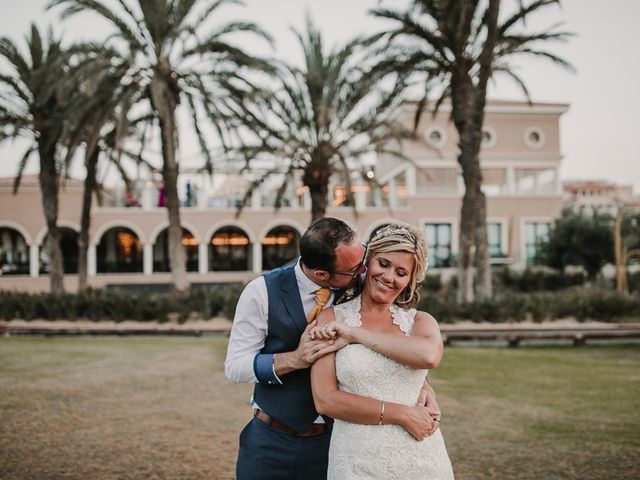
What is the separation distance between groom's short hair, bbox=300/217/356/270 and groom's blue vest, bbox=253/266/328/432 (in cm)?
21

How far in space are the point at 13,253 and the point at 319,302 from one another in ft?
119

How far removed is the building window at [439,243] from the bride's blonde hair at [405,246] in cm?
3278

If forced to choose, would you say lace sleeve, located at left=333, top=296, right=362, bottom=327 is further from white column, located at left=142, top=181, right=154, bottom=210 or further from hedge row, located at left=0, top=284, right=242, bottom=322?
white column, located at left=142, top=181, right=154, bottom=210

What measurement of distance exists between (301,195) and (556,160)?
16836 mm

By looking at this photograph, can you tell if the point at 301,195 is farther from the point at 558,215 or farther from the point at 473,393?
the point at 473,393

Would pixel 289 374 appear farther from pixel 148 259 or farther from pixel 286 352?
pixel 148 259

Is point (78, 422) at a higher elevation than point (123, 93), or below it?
below

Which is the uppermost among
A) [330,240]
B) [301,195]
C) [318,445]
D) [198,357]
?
[301,195]

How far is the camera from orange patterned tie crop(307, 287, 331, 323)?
2.56 m

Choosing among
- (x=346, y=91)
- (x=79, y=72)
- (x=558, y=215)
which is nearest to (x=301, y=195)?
(x=558, y=215)

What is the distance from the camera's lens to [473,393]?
7.95 metres

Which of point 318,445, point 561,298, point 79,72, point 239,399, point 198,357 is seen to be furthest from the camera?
point 561,298

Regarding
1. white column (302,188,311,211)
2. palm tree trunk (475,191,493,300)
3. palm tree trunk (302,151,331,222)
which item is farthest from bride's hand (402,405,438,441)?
white column (302,188,311,211)

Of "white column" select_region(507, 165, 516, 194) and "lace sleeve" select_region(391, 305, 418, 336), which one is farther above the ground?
"white column" select_region(507, 165, 516, 194)
